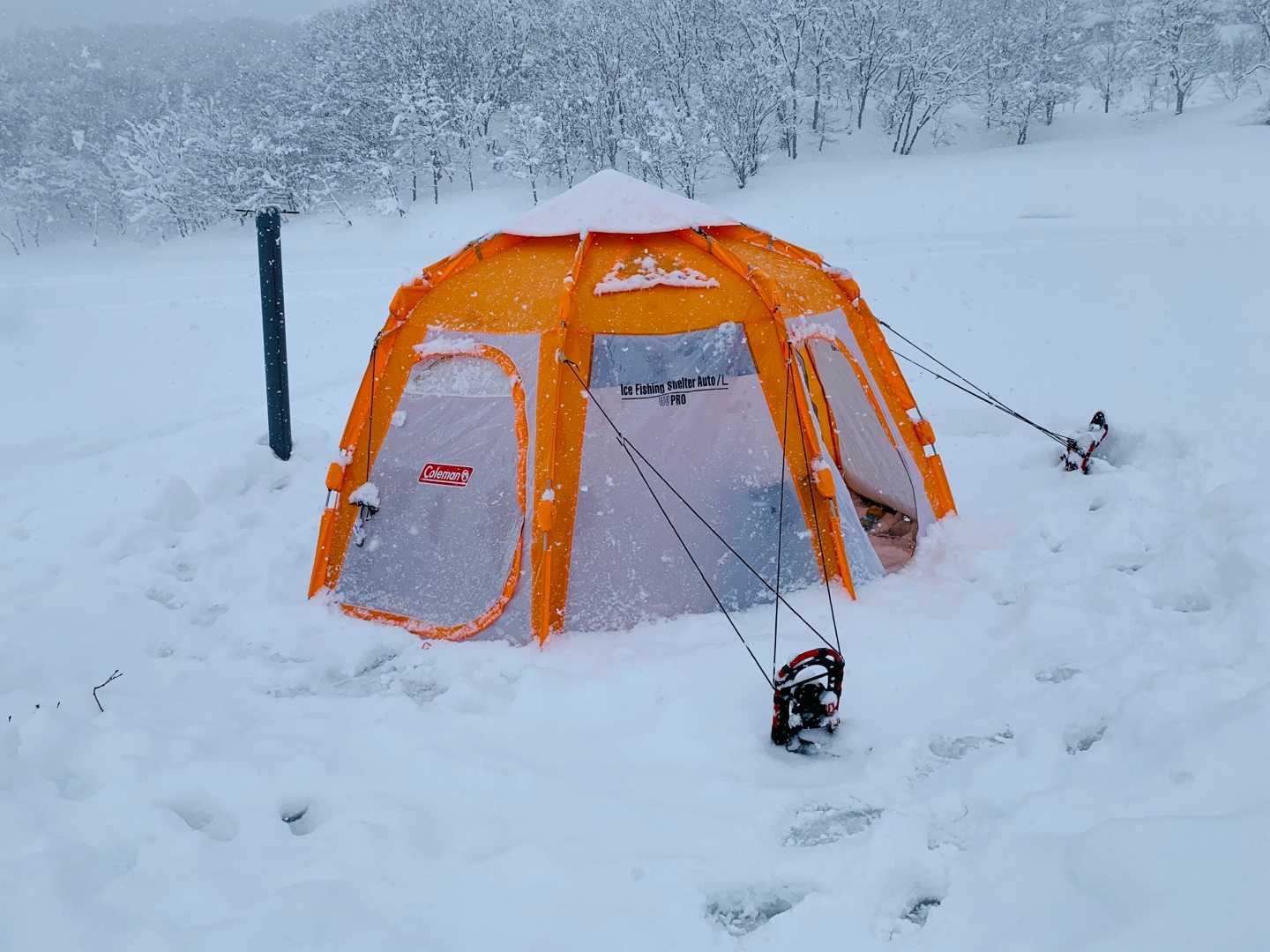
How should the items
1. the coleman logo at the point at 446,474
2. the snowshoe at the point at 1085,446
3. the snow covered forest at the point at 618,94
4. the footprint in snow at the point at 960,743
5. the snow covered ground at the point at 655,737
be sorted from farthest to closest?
1. the snow covered forest at the point at 618,94
2. the snowshoe at the point at 1085,446
3. the coleman logo at the point at 446,474
4. the footprint in snow at the point at 960,743
5. the snow covered ground at the point at 655,737

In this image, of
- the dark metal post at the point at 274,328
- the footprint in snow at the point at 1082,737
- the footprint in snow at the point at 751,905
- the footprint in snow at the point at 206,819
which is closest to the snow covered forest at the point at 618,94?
the dark metal post at the point at 274,328

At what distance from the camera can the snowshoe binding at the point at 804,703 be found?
3.55 metres

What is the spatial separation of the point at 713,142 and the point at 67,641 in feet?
76.0

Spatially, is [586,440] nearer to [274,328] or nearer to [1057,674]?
[1057,674]

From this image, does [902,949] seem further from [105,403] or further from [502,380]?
[105,403]

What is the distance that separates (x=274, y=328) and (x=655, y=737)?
4.94 meters

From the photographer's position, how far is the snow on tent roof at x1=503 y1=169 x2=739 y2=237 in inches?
198

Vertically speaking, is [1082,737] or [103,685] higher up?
[1082,737]

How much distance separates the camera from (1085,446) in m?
6.29

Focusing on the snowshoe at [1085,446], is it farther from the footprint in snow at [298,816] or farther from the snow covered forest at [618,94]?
the snow covered forest at [618,94]

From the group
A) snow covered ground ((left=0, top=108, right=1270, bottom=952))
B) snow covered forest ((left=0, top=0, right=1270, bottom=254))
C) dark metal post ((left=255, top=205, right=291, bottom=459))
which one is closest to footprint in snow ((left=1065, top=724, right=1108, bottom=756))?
snow covered ground ((left=0, top=108, right=1270, bottom=952))

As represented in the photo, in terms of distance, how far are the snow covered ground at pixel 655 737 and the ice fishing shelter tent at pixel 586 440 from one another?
0.30m

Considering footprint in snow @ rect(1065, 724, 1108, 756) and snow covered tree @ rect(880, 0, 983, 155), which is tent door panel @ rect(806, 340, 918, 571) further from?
snow covered tree @ rect(880, 0, 983, 155)

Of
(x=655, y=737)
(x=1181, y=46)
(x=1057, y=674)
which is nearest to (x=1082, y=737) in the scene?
(x=1057, y=674)
